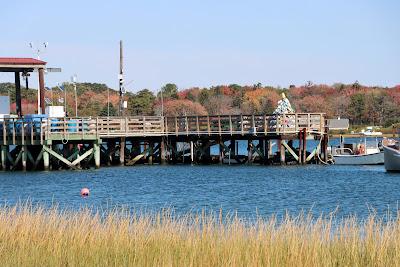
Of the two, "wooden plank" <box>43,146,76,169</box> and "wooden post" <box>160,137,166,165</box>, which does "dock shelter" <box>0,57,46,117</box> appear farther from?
"wooden post" <box>160,137,166,165</box>

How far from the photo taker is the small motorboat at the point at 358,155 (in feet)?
168

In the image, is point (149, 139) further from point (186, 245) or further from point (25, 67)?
point (186, 245)

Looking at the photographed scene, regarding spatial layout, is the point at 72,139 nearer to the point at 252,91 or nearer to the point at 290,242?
the point at 290,242

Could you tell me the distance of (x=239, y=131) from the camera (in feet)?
166

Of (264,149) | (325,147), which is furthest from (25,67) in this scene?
(325,147)

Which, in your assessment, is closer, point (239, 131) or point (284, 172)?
point (284, 172)

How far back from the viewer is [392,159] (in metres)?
44.2

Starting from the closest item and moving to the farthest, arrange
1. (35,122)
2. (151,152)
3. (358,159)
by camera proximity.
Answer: (35,122), (358,159), (151,152)

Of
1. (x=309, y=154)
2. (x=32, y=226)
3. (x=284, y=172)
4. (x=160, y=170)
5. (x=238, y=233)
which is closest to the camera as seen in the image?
(x=238, y=233)

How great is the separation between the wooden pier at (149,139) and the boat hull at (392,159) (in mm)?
5255

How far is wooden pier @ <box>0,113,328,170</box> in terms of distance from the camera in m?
46.1

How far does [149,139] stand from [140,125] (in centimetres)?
96

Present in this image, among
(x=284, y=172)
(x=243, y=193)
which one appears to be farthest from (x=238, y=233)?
(x=284, y=172)

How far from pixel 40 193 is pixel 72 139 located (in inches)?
448
